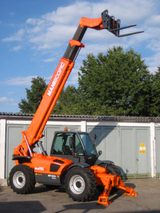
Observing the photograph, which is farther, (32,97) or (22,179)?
(32,97)

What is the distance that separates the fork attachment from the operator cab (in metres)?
0.49

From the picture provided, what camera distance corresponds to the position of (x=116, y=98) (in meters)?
30.2

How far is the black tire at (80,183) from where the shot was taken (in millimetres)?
8680

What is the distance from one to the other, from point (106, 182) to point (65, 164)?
1422 millimetres

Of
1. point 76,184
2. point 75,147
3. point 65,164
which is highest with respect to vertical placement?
point 75,147

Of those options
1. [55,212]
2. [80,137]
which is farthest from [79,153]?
[55,212]

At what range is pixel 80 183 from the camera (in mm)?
8992

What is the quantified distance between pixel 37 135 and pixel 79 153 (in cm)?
167

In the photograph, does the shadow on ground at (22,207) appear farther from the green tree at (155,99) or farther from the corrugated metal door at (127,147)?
the green tree at (155,99)

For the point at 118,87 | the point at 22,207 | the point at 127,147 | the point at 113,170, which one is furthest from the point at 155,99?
the point at 22,207

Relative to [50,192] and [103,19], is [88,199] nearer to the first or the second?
[50,192]

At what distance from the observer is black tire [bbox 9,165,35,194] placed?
9.79 m

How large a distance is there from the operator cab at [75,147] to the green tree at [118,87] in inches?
736

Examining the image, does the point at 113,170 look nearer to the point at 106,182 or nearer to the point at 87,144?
the point at 106,182
